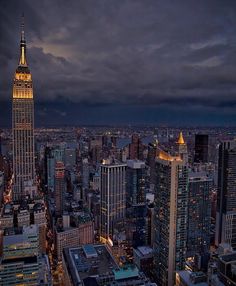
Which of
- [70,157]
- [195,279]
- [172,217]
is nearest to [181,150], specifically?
[172,217]

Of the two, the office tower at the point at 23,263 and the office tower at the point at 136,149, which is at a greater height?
the office tower at the point at 136,149

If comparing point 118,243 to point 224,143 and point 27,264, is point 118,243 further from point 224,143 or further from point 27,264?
point 224,143

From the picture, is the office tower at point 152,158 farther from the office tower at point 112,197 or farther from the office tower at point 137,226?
the office tower at point 137,226

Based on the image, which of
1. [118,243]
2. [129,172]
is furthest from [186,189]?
[129,172]

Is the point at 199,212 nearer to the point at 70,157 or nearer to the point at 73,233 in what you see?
the point at 73,233

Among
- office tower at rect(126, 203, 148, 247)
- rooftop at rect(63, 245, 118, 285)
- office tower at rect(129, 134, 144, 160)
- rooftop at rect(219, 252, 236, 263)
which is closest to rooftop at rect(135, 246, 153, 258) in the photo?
office tower at rect(126, 203, 148, 247)

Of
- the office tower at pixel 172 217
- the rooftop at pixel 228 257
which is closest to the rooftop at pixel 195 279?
the rooftop at pixel 228 257
